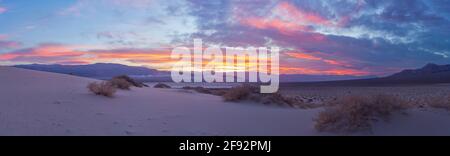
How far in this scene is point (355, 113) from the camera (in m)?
8.13

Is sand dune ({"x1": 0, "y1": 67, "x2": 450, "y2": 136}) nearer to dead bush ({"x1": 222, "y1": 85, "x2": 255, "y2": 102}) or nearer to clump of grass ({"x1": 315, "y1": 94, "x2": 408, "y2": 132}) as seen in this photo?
clump of grass ({"x1": 315, "y1": 94, "x2": 408, "y2": 132})

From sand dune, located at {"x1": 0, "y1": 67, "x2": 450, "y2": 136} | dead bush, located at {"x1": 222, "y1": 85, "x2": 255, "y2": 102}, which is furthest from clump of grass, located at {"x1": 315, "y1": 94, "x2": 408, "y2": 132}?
dead bush, located at {"x1": 222, "y1": 85, "x2": 255, "y2": 102}

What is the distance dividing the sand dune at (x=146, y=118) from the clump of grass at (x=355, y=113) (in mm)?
206

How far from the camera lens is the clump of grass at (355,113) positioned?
26.3 feet

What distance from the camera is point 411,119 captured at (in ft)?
28.7

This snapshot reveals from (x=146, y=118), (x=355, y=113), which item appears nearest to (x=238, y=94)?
(x=146, y=118)

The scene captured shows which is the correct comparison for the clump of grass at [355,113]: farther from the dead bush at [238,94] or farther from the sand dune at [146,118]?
the dead bush at [238,94]

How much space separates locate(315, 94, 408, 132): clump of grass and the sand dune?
206 mm

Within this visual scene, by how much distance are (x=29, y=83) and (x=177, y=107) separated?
5006 mm

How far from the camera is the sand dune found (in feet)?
26.2

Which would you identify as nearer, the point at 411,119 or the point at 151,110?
the point at 411,119
